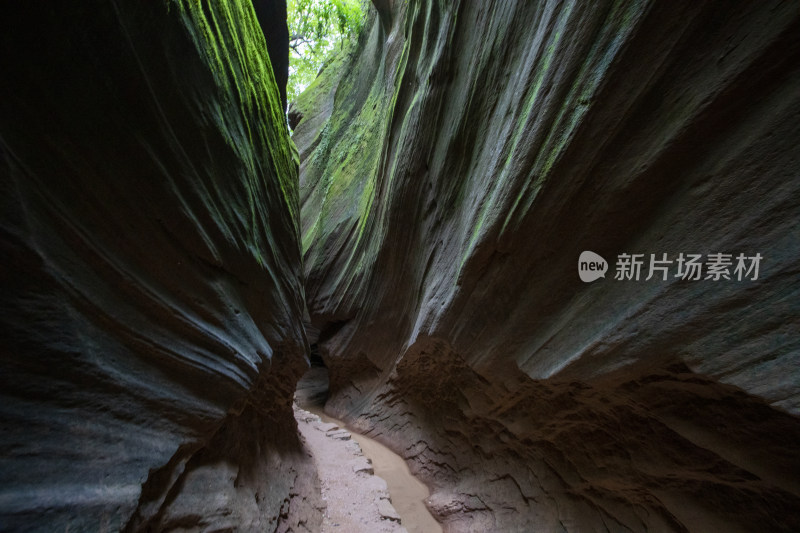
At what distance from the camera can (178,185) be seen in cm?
222

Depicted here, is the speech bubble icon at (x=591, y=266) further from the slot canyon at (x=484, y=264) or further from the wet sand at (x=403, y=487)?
the wet sand at (x=403, y=487)

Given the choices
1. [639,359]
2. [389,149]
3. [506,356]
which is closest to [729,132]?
[639,359]

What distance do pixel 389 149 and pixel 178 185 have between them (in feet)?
14.1

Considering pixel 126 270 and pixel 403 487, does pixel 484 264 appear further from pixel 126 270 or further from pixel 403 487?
pixel 403 487

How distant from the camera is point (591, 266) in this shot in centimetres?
253

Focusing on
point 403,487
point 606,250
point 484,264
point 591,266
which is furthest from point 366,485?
point 606,250

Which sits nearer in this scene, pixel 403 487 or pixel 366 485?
pixel 366 485

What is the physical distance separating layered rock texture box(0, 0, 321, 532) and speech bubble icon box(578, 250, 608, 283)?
107 inches

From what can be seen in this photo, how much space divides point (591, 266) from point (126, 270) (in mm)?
2980

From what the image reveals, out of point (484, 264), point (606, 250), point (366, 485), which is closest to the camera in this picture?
point (606, 250)

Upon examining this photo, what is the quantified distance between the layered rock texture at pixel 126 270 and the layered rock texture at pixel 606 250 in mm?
2318

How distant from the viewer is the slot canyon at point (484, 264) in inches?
58.7

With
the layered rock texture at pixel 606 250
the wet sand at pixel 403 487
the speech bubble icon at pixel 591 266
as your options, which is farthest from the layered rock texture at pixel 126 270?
the speech bubble icon at pixel 591 266

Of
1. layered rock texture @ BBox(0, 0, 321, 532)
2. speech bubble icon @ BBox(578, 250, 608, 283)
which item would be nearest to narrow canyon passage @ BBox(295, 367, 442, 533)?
layered rock texture @ BBox(0, 0, 321, 532)
